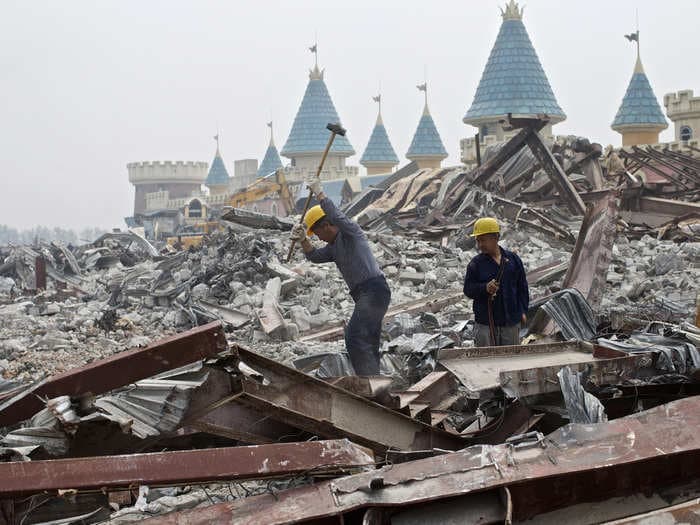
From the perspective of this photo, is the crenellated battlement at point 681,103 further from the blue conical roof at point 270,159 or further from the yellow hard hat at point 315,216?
the yellow hard hat at point 315,216

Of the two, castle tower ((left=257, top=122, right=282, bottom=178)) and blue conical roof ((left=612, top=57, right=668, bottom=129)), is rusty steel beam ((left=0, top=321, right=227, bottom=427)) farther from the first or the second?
castle tower ((left=257, top=122, right=282, bottom=178))

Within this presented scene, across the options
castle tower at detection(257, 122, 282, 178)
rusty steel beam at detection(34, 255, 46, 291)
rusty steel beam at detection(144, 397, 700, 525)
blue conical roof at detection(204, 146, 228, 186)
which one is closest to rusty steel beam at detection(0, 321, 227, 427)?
rusty steel beam at detection(144, 397, 700, 525)

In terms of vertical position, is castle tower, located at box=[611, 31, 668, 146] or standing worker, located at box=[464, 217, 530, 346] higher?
castle tower, located at box=[611, 31, 668, 146]

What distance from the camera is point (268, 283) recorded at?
10.8 metres

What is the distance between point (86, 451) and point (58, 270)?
43.7 ft

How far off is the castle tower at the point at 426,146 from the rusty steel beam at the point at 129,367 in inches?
1368

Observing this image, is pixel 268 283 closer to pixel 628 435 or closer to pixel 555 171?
pixel 555 171

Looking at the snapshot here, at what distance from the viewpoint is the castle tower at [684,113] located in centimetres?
2973

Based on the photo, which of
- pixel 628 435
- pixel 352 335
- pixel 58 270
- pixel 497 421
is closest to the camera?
pixel 628 435

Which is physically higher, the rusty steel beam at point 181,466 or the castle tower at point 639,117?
the castle tower at point 639,117

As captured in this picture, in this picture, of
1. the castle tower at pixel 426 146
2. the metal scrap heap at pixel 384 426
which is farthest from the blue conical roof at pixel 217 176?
the metal scrap heap at pixel 384 426

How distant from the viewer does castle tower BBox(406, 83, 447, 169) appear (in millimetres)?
38125

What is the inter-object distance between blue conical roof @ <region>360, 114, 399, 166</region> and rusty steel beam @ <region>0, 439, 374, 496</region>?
3824 centimetres

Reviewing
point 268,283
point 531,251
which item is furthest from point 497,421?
point 531,251
